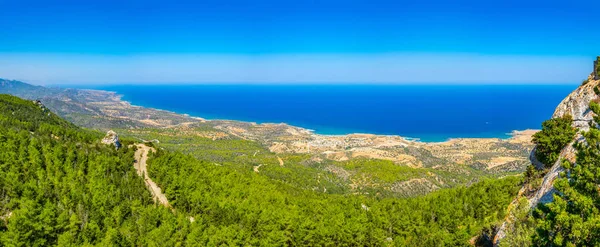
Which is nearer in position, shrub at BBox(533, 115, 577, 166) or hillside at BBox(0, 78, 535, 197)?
shrub at BBox(533, 115, 577, 166)

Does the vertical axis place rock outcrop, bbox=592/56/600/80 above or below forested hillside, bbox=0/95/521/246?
above

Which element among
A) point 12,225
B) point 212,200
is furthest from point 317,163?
point 12,225

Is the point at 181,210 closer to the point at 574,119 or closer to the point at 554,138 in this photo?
the point at 554,138

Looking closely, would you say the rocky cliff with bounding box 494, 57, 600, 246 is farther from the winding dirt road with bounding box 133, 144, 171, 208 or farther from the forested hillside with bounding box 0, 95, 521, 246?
the winding dirt road with bounding box 133, 144, 171, 208

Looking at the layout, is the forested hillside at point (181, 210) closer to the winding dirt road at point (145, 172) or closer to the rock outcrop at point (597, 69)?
the winding dirt road at point (145, 172)

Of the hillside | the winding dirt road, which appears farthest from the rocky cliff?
the hillside

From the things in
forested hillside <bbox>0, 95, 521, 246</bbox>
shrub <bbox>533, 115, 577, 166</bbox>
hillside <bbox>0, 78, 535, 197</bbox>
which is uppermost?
shrub <bbox>533, 115, 577, 166</bbox>

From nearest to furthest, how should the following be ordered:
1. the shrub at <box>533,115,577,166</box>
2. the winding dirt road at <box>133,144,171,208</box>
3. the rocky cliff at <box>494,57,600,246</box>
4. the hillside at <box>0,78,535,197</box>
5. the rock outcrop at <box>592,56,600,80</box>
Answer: the rocky cliff at <box>494,57,600,246</box>
the shrub at <box>533,115,577,166</box>
the rock outcrop at <box>592,56,600,80</box>
the winding dirt road at <box>133,144,171,208</box>
the hillside at <box>0,78,535,197</box>

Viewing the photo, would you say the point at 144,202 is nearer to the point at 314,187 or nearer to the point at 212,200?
the point at 212,200
